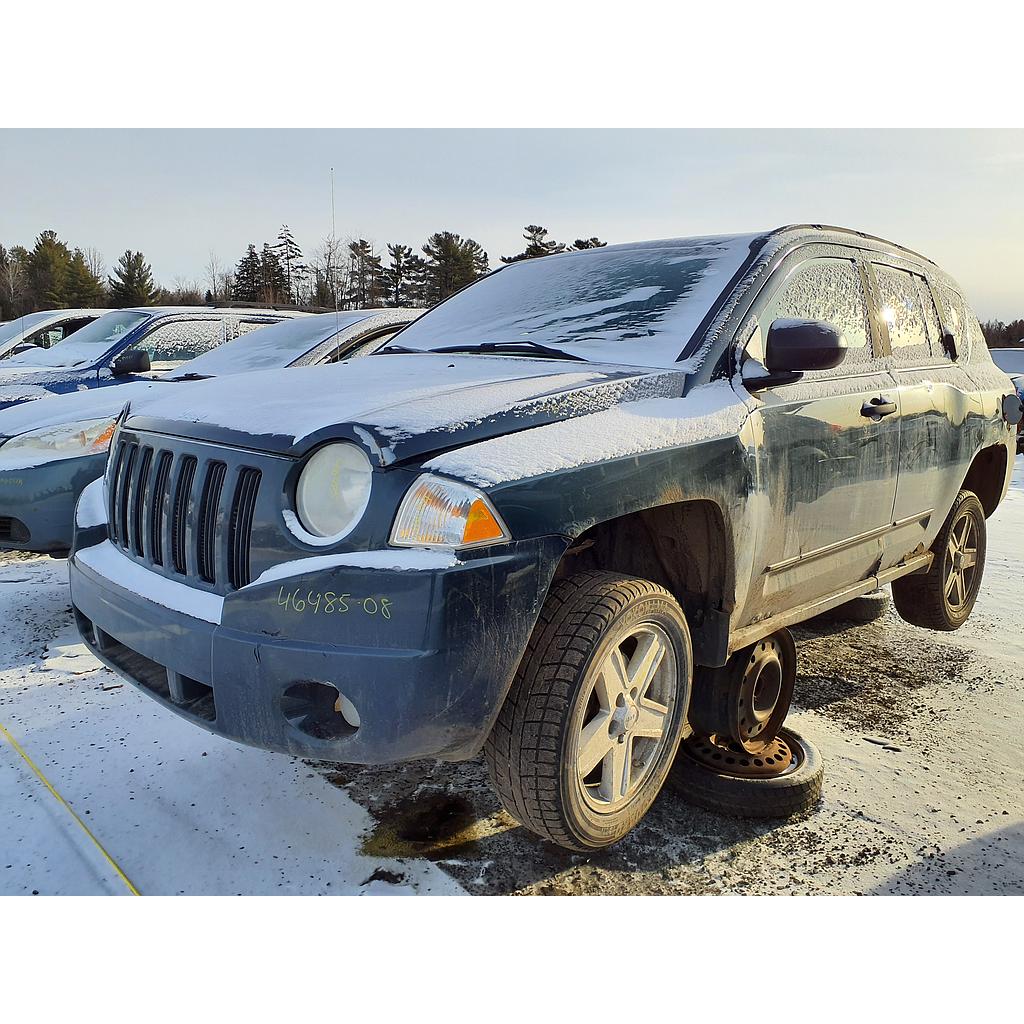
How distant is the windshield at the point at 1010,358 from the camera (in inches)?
581

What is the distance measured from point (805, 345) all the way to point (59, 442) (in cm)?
353

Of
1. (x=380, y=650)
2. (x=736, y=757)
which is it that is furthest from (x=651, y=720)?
(x=380, y=650)

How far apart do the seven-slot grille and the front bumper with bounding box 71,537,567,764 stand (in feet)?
0.52

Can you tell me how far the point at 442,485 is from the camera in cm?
193

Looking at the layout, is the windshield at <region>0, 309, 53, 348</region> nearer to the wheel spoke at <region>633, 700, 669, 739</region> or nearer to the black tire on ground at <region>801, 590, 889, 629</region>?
the black tire on ground at <region>801, 590, 889, 629</region>

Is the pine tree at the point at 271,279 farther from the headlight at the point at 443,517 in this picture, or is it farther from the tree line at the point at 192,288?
the headlight at the point at 443,517

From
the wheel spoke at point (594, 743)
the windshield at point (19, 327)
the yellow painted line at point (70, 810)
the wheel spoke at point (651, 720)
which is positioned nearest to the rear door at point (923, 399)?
the wheel spoke at point (651, 720)

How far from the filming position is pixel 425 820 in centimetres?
259

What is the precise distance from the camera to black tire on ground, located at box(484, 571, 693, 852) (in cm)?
208

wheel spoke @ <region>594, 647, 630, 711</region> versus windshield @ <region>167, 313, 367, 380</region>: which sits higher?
windshield @ <region>167, 313, 367, 380</region>

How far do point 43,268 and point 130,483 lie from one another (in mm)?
51454

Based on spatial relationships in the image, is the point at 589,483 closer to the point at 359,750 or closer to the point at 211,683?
the point at 359,750

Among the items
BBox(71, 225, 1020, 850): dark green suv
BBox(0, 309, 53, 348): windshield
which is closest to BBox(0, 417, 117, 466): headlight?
BBox(71, 225, 1020, 850): dark green suv

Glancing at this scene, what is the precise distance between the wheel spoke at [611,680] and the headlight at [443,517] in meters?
0.53
